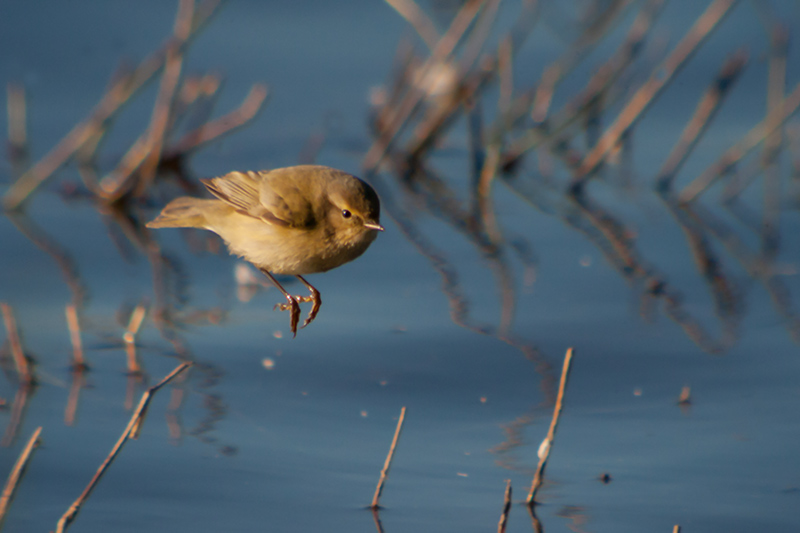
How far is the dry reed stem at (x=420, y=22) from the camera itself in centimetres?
972

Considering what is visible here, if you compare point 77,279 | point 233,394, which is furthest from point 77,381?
point 77,279

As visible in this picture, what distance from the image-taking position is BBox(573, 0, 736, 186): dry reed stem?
884 centimetres

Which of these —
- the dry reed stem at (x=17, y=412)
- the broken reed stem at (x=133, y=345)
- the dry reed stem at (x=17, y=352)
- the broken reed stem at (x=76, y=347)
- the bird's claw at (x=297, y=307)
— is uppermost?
the broken reed stem at (x=133, y=345)

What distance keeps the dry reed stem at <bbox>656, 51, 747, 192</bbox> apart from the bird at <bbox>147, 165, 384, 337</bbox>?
7142 mm

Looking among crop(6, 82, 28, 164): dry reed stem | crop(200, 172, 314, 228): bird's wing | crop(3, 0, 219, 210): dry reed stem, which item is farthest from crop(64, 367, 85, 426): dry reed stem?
crop(200, 172, 314, 228): bird's wing

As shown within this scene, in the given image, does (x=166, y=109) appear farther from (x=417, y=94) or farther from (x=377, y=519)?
(x=377, y=519)

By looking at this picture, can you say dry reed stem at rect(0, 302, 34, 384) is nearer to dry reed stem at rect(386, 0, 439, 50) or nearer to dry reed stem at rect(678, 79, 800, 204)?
dry reed stem at rect(386, 0, 439, 50)

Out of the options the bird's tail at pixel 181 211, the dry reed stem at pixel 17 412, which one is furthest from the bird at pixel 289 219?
the dry reed stem at pixel 17 412

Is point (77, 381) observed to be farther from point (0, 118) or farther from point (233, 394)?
point (0, 118)

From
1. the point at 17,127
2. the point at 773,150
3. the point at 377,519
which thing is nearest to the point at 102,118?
the point at 17,127

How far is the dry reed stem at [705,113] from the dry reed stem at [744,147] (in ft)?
0.79

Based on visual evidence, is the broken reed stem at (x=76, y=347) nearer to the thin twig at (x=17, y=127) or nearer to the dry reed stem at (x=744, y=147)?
the thin twig at (x=17, y=127)

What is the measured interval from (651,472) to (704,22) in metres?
4.46

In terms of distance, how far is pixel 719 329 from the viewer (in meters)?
8.30
